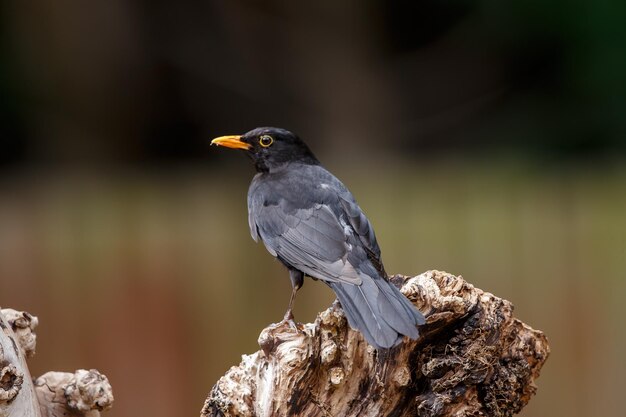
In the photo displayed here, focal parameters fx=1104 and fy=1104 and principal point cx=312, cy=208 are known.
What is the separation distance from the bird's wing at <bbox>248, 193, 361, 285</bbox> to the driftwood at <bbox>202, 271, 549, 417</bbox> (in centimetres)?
27

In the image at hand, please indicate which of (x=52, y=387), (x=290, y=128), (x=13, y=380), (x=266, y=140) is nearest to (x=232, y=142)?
(x=266, y=140)

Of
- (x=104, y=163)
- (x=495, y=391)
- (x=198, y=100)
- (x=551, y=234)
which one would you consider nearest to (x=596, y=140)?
(x=551, y=234)

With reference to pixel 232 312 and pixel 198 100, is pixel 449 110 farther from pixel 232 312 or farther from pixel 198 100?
pixel 232 312

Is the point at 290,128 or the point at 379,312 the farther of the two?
the point at 290,128

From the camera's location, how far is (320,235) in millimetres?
3916

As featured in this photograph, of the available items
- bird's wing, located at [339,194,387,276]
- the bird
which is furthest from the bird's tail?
bird's wing, located at [339,194,387,276]

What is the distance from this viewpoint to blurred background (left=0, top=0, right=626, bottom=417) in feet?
20.4

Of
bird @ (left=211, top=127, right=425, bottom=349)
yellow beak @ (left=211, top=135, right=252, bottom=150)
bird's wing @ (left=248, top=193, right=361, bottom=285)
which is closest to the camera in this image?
bird @ (left=211, top=127, right=425, bottom=349)

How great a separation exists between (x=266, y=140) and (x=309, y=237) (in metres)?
0.70

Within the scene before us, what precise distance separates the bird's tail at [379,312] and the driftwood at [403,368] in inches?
3.0

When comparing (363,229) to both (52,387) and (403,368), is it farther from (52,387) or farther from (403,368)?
(52,387)

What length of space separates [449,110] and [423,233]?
A: 2546 millimetres

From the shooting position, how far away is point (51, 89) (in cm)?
840

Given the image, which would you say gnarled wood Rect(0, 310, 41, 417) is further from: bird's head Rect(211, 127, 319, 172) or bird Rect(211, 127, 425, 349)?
bird's head Rect(211, 127, 319, 172)
